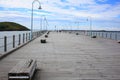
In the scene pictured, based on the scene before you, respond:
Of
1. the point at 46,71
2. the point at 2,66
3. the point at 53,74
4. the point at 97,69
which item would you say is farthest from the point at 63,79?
the point at 2,66

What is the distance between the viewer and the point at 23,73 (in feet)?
23.2

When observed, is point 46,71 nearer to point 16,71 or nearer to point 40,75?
point 40,75

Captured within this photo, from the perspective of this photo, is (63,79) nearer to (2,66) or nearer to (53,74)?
(53,74)

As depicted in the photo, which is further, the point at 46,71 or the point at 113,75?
the point at 46,71

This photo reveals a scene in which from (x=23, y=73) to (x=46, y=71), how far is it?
2.58 metres

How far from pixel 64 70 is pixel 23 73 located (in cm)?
299

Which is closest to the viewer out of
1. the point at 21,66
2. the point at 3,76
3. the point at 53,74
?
the point at 21,66

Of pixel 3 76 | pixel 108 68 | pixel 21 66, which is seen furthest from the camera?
pixel 108 68

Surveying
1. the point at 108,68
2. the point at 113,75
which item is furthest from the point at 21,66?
the point at 108,68

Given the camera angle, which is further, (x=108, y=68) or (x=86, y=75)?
(x=108, y=68)

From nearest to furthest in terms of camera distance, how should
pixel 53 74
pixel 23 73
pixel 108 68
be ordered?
pixel 23 73 < pixel 53 74 < pixel 108 68

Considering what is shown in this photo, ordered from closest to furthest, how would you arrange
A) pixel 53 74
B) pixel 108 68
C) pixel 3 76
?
pixel 3 76, pixel 53 74, pixel 108 68

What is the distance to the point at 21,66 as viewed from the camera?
787 cm

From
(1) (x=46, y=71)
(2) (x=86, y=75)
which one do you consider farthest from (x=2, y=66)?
(2) (x=86, y=75)
